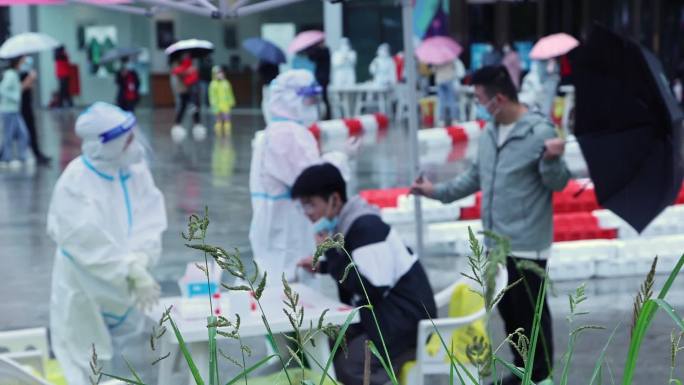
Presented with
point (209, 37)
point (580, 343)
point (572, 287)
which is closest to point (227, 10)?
point (580, 343)

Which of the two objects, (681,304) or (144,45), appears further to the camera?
(144,45)

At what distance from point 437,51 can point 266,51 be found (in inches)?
126

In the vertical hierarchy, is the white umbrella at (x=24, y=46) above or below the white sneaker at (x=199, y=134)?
above

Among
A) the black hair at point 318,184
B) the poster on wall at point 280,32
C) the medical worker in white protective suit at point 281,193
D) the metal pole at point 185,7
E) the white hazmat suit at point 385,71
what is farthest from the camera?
the poster on wall at point 280,32

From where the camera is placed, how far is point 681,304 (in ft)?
24.4

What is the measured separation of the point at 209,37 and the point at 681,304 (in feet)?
81.6

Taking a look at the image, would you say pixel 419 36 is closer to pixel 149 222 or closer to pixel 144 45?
pixel 144 45

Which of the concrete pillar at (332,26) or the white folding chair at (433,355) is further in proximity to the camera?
the concrete pillar at (332,26)

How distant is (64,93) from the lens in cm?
3083

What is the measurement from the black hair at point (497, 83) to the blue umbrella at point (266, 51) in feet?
48.0

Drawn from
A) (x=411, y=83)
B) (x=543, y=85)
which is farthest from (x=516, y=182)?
(x=543, y=85)

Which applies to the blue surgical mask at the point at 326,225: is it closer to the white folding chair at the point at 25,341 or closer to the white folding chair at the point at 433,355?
the white folding chair at the point at 433,355

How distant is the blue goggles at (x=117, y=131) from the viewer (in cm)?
530

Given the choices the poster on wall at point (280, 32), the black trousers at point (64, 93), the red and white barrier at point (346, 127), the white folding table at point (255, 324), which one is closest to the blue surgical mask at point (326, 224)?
the white folding table at point (255, 324)
